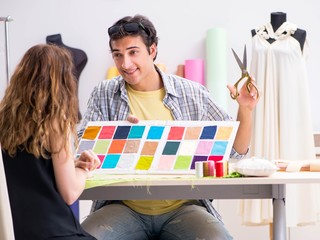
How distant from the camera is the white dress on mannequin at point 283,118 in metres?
4.45

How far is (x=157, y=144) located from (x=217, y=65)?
234 cm

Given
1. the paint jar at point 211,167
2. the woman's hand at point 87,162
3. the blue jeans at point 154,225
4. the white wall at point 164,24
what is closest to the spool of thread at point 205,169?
the paint jar at point 211,167

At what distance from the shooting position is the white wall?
511 centimetres

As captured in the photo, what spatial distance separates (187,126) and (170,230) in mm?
387

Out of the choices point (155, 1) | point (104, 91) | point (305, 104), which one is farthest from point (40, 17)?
point (104, 91)

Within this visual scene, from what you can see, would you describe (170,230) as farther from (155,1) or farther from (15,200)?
(155,1)

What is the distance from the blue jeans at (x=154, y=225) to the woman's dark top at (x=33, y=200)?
444mm

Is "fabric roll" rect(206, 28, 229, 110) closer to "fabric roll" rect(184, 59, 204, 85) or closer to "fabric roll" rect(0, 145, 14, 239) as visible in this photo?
"fabric roll" rect(184, 59, 204, 85)

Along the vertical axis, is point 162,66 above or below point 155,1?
below

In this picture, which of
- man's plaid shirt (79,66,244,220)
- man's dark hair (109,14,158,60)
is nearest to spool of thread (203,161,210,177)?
man's plaid shirt (79,66,244,220)

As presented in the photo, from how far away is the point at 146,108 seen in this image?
116 inches

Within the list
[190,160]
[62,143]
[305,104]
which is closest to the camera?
[62,143]

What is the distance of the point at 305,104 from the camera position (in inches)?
177

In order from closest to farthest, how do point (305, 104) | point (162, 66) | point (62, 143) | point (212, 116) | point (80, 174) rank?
point (62, 143) < point (80, 174) < point (212, 116) < point (305, 104) < point (162, 66)
